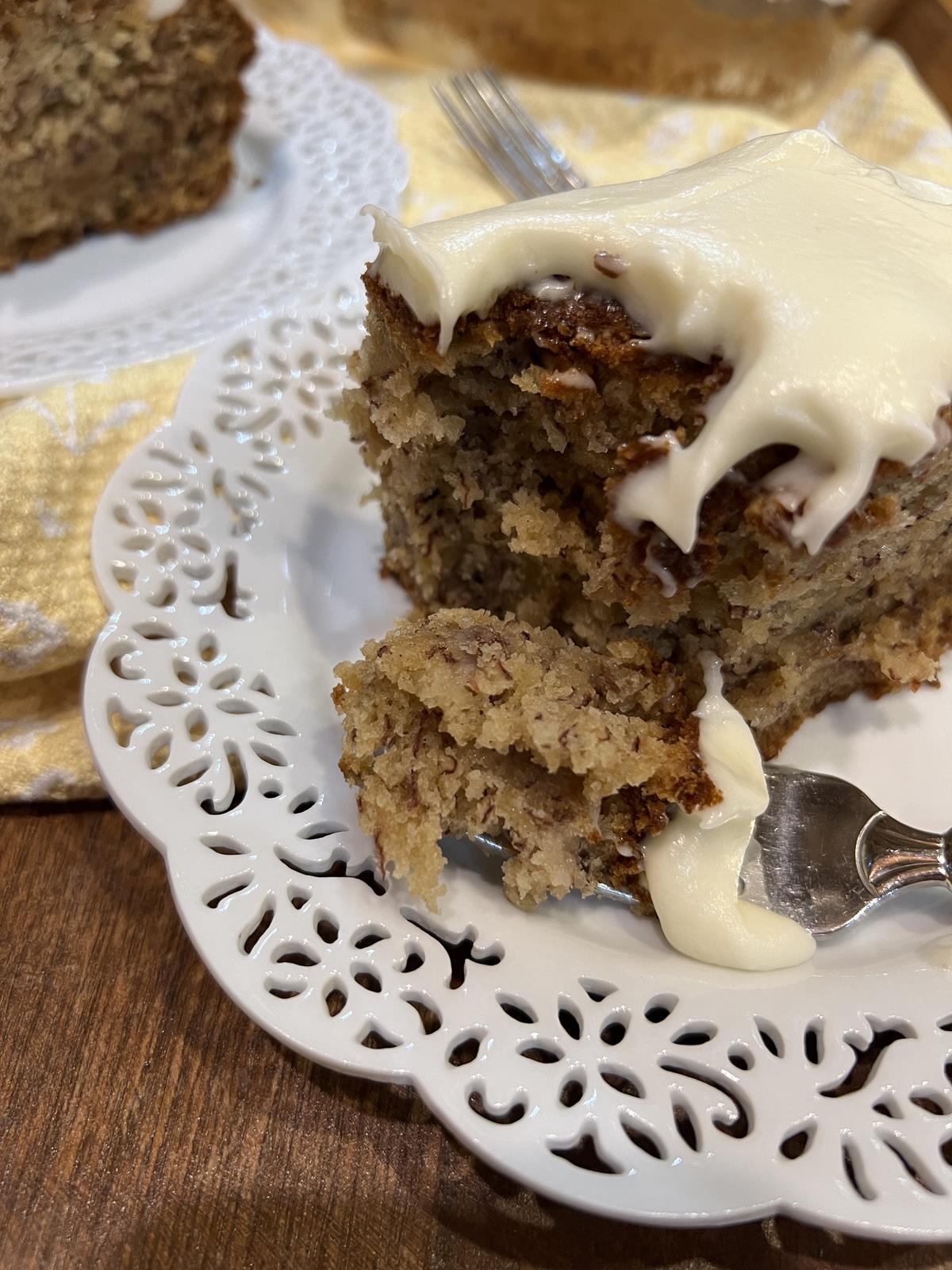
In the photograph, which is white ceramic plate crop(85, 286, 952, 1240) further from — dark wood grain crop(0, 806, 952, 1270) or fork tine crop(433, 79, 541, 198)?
fork tine crop(433, 79, 541, 198)

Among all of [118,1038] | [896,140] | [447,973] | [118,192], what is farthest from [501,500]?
[896,140]

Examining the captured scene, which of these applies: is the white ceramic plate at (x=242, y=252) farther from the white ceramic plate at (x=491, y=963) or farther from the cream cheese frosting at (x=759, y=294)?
the cream cheese frosting at (x=759, y=294)

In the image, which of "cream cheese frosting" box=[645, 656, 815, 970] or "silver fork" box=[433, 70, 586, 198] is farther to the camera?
"silver fork" box=[433, 70, 586, 198]

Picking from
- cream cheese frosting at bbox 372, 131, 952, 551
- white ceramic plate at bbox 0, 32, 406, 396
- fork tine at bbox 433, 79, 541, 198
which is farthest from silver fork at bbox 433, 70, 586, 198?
cream cheese frosting at bbox 372, 131, 952, 551

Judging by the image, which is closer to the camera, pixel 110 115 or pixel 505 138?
pixel 110 115

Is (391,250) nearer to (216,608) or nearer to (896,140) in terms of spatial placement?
(216,608)

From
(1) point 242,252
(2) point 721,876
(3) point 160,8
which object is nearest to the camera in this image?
(2) point 721,876

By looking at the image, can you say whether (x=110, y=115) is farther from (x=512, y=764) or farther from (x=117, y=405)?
(x=512, y=764)

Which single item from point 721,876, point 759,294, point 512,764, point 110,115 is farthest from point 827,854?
point 110,115
